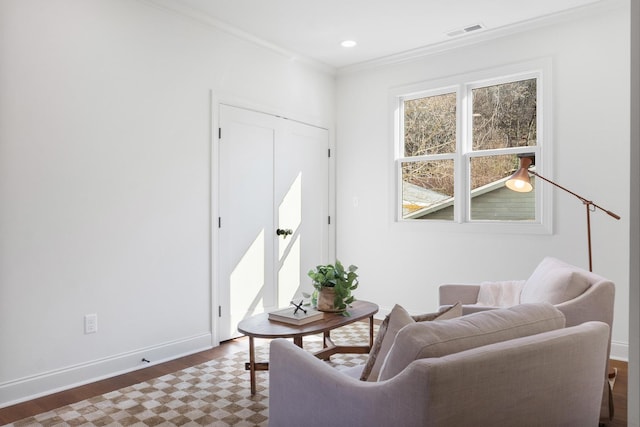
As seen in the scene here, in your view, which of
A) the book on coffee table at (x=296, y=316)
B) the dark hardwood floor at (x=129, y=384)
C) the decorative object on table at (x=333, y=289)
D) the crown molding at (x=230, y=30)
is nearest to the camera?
the dark hardwood floor at (x=129, y=384)

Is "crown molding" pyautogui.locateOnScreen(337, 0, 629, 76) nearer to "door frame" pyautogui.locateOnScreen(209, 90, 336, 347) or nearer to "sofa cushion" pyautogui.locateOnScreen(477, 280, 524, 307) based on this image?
"door frame" pyautogui.locateOnScreen(209, 90, 336, 347)

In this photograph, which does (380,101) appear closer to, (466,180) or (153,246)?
(466,180)

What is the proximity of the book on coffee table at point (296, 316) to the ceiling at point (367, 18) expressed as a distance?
7.22 ft

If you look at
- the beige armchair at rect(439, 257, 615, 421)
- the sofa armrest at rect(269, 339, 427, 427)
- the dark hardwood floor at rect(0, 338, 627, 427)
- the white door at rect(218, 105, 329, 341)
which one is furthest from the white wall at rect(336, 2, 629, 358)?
the sofa armrest at rect(269, 339, 427, 427)

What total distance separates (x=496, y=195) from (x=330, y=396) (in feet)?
9.87

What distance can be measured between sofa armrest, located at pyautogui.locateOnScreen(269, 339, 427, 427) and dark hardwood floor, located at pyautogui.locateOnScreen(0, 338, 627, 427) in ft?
5.03

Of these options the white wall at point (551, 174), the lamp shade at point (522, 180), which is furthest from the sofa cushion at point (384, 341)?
the white wall at point (551, 174)

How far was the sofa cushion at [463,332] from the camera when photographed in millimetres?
1326

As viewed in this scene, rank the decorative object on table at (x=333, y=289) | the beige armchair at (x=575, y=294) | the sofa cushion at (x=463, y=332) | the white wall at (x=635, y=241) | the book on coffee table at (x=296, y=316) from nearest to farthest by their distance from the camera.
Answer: the white wall at (x=635, y=241) < the sofa cushion at (x=463, y=332) < the beige armchair at (x=575, y=294) < the book on coffee table at (x=296, y=316) < the decorative object on table at (x=333, y=289)

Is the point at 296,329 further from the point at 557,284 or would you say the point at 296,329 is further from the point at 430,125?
the point at 430,125

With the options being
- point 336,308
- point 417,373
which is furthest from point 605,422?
point 417,373

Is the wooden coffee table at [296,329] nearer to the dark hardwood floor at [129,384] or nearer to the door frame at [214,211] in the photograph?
the dark hardwood floor at [129,384]

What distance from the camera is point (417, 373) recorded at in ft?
3.95

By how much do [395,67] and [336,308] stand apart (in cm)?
270
